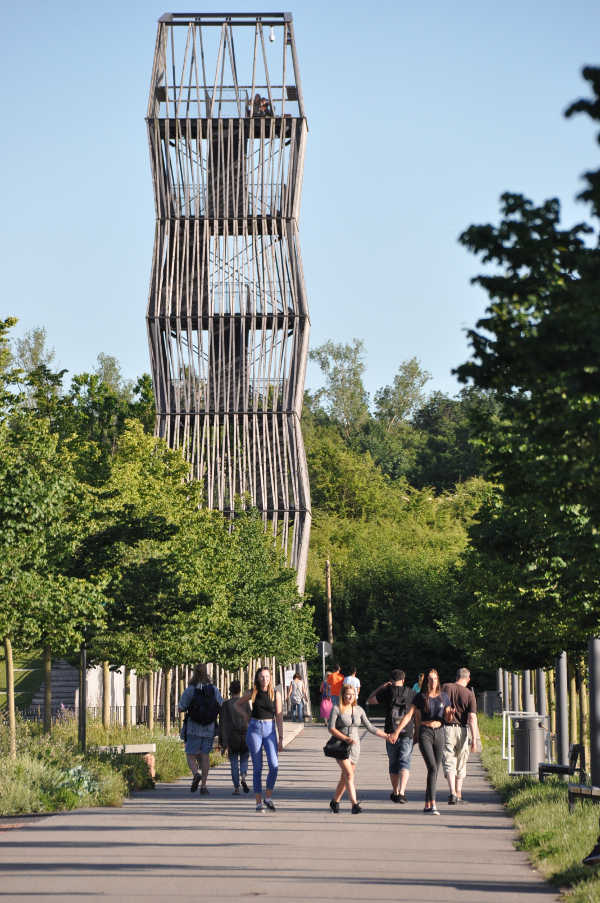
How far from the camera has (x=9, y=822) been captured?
14.8 meters

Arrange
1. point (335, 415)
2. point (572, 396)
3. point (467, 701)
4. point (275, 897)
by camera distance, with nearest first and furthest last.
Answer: point (572, 396), point (275, 897), point (467, 701), point (335, 415)

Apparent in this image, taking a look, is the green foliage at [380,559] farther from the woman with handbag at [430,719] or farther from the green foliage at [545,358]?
the green foliage at [545,358]

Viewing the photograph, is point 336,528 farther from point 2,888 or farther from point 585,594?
point 2,888

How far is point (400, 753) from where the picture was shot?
60.2 ft

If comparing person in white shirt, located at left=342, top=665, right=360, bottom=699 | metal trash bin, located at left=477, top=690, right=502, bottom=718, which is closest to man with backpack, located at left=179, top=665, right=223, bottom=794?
person in white shirt, located at left=342, top=665, right=360, bottom=699

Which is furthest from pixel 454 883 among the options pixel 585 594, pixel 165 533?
pixel 165 533

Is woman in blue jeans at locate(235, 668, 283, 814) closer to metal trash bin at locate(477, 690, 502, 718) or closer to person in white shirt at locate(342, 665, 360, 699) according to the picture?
person in white shirt at locate(342, 665, 360, 699)

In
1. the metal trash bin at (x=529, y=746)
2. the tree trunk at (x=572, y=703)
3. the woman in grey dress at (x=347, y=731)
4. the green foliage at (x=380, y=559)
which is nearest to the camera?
the woman in grey dress at (x=347, y=731)

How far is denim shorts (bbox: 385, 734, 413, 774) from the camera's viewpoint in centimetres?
1822

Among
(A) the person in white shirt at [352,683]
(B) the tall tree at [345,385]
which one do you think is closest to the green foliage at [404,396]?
(B) the tall tree at [345,385]

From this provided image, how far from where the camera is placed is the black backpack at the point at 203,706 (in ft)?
65.5

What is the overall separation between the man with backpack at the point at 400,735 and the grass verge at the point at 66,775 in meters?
3.47

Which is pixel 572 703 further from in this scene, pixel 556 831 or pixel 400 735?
pixel 556 831

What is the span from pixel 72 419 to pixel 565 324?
45.3 metres
